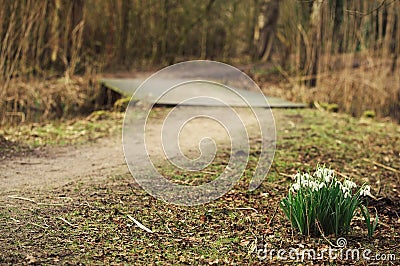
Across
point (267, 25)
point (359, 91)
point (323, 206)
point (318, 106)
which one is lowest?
point (323, 206)

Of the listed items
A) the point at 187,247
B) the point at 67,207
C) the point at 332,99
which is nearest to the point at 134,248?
the point at 187,247

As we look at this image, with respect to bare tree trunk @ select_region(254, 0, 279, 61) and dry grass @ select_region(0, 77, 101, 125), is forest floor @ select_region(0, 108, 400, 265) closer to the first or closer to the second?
dry grass @ select_region(0, 77, 101, 125)

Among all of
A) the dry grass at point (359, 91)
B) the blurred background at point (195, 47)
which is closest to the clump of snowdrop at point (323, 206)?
the blurred background at point (195, 47)

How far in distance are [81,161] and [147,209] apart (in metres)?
1.31

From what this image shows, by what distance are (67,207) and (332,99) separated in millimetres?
4688

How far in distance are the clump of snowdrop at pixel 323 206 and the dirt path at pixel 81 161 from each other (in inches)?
59.6

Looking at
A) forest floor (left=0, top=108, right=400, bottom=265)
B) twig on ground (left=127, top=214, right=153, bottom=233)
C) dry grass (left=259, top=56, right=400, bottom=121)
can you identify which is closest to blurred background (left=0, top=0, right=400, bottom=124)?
dry grass (left=259, top=56, right=400, bottom=121)

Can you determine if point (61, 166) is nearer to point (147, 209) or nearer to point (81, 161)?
point (81, 161)

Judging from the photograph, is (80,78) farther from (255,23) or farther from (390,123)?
(255,23)

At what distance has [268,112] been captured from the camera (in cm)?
643

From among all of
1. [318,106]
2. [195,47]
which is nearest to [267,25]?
[195,47]

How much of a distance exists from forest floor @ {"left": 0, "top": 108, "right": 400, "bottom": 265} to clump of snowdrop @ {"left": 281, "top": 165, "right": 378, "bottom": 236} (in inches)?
2.7

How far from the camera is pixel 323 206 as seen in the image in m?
2.98

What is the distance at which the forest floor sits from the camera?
281 cm
